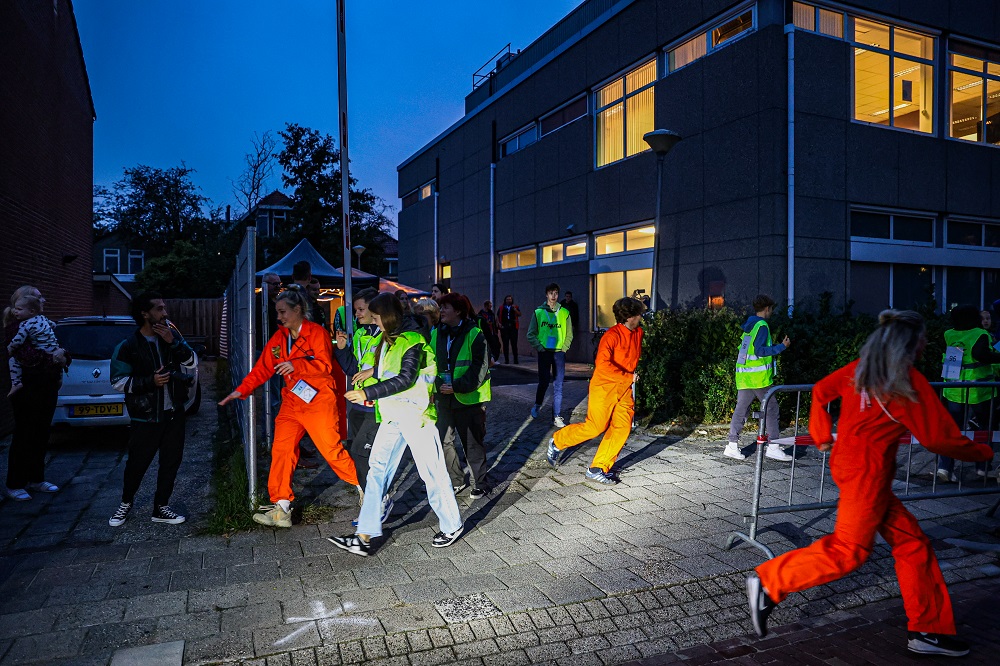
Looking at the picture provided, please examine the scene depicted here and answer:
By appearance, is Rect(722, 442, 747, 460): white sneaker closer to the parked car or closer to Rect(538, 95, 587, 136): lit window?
the parked car

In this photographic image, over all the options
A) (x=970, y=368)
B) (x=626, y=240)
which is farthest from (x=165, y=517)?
(x=626, y=240)

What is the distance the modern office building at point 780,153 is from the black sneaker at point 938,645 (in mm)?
8313

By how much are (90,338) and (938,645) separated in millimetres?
9345

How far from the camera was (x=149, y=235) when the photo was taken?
5378 centimetres

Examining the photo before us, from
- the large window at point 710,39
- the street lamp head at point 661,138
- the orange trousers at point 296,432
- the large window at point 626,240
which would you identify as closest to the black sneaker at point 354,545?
the orange trousers at point 296,432

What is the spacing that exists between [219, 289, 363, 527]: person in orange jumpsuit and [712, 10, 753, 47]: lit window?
12252mm

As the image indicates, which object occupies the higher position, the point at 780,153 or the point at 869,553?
the point at 780,153

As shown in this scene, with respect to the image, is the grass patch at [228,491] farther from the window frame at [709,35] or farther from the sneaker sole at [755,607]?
the window frame at [709,35]

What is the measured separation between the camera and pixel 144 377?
16.7ft

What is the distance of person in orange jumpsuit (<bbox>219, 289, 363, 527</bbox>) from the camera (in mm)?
5070

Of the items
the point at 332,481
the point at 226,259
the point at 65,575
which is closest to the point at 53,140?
the point at 332,481

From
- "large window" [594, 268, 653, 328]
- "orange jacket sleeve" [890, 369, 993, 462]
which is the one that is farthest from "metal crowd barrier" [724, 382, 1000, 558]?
"large window" [594, 268, 653, 328]

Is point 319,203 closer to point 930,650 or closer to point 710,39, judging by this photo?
point 710,39

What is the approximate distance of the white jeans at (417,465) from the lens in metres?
4.55
